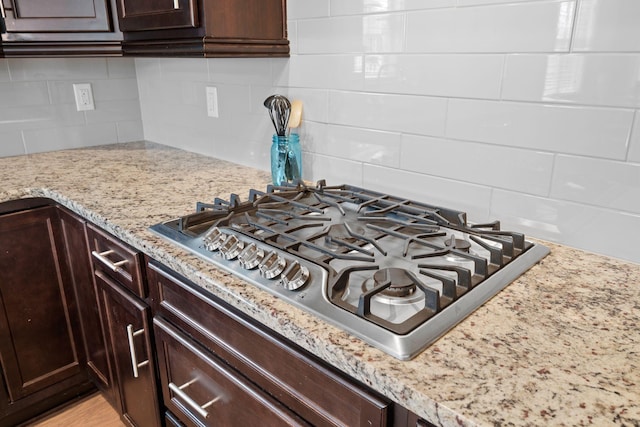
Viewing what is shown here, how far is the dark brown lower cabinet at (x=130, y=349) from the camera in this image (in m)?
1.26

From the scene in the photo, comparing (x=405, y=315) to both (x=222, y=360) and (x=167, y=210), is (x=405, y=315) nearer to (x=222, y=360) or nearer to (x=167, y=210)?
(x=222, y=360)

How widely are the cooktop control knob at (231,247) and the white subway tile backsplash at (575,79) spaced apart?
0.68 metres

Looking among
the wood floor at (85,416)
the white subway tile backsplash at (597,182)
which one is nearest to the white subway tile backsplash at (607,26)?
the white subway tile backsplash at (597,182)

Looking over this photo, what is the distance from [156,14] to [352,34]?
0.60 meters

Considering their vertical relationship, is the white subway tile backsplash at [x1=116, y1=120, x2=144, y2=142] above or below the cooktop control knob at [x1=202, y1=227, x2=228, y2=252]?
above

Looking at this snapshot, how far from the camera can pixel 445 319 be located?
734mm

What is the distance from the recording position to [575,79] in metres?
0.98

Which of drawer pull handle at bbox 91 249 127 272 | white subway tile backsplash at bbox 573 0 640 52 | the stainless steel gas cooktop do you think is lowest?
drawer pull handle at bbox 91 249 127 272

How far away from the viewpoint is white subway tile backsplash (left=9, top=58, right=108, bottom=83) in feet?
6.23

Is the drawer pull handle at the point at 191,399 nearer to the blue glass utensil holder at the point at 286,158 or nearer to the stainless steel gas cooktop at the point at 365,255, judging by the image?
the stainless steel gas cooktop at the point at 365,255

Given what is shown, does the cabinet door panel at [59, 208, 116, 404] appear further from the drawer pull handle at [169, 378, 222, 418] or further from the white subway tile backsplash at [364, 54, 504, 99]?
the white subway tile backsplash at [364, 54, 504, 99]

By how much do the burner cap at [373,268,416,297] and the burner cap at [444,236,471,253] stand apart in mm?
167

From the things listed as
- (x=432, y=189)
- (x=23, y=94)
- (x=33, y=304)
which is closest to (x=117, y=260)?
(x=33, y=304)

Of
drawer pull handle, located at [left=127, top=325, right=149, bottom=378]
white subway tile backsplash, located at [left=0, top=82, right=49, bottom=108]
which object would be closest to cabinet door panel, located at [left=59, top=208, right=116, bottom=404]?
drawer pull handle, located at [left=127, top=325, right=149, bottom=378]
